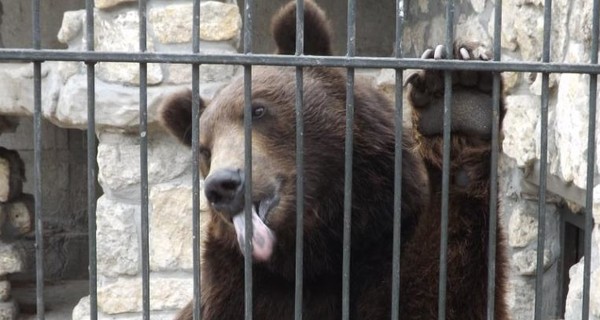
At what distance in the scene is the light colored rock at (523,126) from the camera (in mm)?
4184

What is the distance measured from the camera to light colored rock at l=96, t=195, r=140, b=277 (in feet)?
15.8

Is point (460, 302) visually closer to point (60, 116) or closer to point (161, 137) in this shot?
point (161, 137)

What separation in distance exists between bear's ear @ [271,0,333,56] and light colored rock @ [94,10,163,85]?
156cm

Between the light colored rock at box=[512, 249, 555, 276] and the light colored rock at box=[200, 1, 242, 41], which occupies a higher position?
the light colored rock at box=[200, 1, 242, 41]

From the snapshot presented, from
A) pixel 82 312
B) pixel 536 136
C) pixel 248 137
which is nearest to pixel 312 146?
pixel 248 137

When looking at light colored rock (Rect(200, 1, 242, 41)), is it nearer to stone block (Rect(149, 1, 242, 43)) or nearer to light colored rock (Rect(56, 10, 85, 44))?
stone block (Rect(149, 1, 242, 43))

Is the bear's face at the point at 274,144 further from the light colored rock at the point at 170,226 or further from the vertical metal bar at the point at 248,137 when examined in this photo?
the light colored rock at the point at 170,226

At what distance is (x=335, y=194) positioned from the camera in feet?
9.88

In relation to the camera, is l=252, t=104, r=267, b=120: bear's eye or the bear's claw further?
l=252, t=104, r=267, b=120: bear's eye

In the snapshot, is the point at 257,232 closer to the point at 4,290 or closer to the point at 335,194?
the point at 335,194

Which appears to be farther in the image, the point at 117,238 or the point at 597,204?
the point at 117,238

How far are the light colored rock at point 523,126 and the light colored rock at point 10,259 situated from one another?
3.15m

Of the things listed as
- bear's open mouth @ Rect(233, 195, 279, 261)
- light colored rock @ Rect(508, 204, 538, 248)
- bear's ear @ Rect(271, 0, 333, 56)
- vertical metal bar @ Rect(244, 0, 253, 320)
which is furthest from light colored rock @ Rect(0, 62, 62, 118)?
vertical metal bar @ Rect(244, 0, 253, 320)

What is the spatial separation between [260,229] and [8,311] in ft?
12.7
